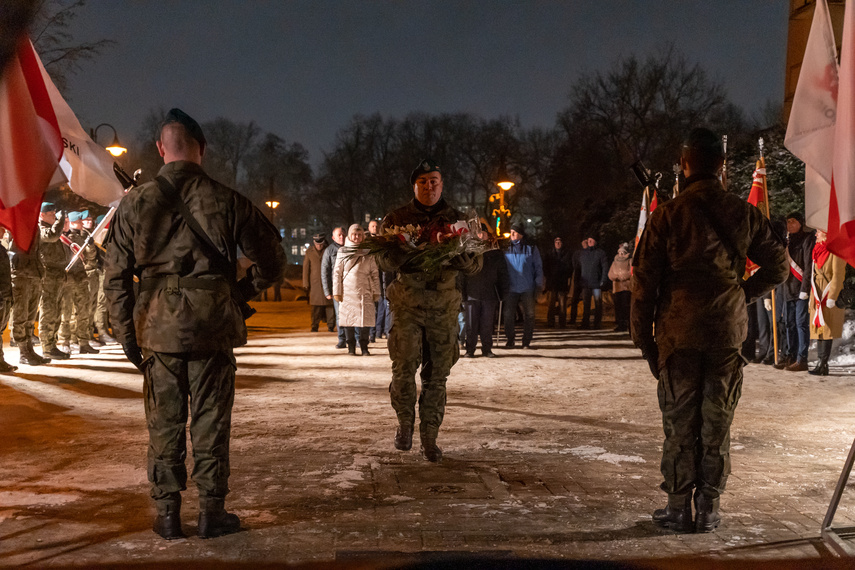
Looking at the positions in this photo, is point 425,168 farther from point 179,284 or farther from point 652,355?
point 179,284

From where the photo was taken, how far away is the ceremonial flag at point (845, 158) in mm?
4480

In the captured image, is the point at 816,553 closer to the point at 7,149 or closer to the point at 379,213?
the point at 7,149

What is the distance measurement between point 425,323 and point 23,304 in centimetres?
815

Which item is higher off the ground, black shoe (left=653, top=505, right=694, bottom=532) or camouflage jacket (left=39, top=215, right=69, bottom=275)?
camouflage jacket (left=39, top=215, right=69, bottom=275)

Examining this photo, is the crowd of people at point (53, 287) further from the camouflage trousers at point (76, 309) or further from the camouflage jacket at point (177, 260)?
the camouflage jacket at point (177, 260)

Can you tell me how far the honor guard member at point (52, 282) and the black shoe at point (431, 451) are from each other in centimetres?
866

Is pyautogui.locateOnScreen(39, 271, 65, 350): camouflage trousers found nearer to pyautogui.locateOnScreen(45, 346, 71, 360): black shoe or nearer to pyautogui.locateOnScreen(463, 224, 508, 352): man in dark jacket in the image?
pyautogui.locateOnScreen(45, 346, 71, 360): black shoe

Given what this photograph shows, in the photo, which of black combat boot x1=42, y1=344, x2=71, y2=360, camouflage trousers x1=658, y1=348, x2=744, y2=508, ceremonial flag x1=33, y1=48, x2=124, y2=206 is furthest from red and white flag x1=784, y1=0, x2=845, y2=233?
black combat boot x1=42, y1=344, x2=71, y2=360

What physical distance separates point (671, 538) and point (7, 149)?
13.4 ft

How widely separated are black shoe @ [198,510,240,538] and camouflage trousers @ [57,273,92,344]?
10.5 m

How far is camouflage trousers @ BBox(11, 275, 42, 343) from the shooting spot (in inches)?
479

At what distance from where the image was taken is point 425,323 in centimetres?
646

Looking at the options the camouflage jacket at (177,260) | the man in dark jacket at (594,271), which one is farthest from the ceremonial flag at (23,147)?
the man in dark jacket at (594,271)

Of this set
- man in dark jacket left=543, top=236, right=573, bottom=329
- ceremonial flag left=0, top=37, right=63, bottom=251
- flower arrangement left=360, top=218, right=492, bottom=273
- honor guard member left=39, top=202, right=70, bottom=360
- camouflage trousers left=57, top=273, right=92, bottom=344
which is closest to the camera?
ceremonial flag left=0, top=37, right=63, bottom=251
